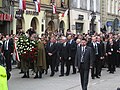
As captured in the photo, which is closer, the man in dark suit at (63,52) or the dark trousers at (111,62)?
the man in dark suit at (63,52)

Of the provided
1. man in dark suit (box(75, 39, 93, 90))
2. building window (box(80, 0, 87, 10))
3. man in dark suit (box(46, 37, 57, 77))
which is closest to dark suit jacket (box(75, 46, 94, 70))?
man in dark suit (box(75, 39, 93, 90))

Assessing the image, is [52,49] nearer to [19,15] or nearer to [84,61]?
[84,61]

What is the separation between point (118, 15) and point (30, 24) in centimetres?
2679

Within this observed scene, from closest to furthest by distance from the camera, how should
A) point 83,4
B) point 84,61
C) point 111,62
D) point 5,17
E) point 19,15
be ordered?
point 84,61 < point 111,62 < point 5,17 < point 19,15 < point 83,4

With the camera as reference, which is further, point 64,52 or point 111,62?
point 111,62

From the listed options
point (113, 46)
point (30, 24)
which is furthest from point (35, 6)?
point (113, 46)

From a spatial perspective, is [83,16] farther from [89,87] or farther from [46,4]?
[89,87]

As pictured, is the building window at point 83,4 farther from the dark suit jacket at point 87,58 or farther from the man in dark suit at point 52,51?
the dark suit jacket at point 87,58

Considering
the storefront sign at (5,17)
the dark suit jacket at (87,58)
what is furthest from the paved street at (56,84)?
the storefront sign at (5,17)

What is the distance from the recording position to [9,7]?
26.7 m

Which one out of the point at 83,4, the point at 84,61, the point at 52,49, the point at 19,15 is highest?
the point at 83,4

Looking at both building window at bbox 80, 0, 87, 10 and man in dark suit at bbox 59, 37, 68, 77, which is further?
building window at bbox 80, 0, 87, 10

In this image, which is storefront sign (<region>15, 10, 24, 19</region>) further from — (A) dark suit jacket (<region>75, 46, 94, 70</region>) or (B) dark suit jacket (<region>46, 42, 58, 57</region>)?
(A) dark suit jacket (<region>75, 46, 94, 70</region>)

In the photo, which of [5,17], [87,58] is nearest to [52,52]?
[87,58]
